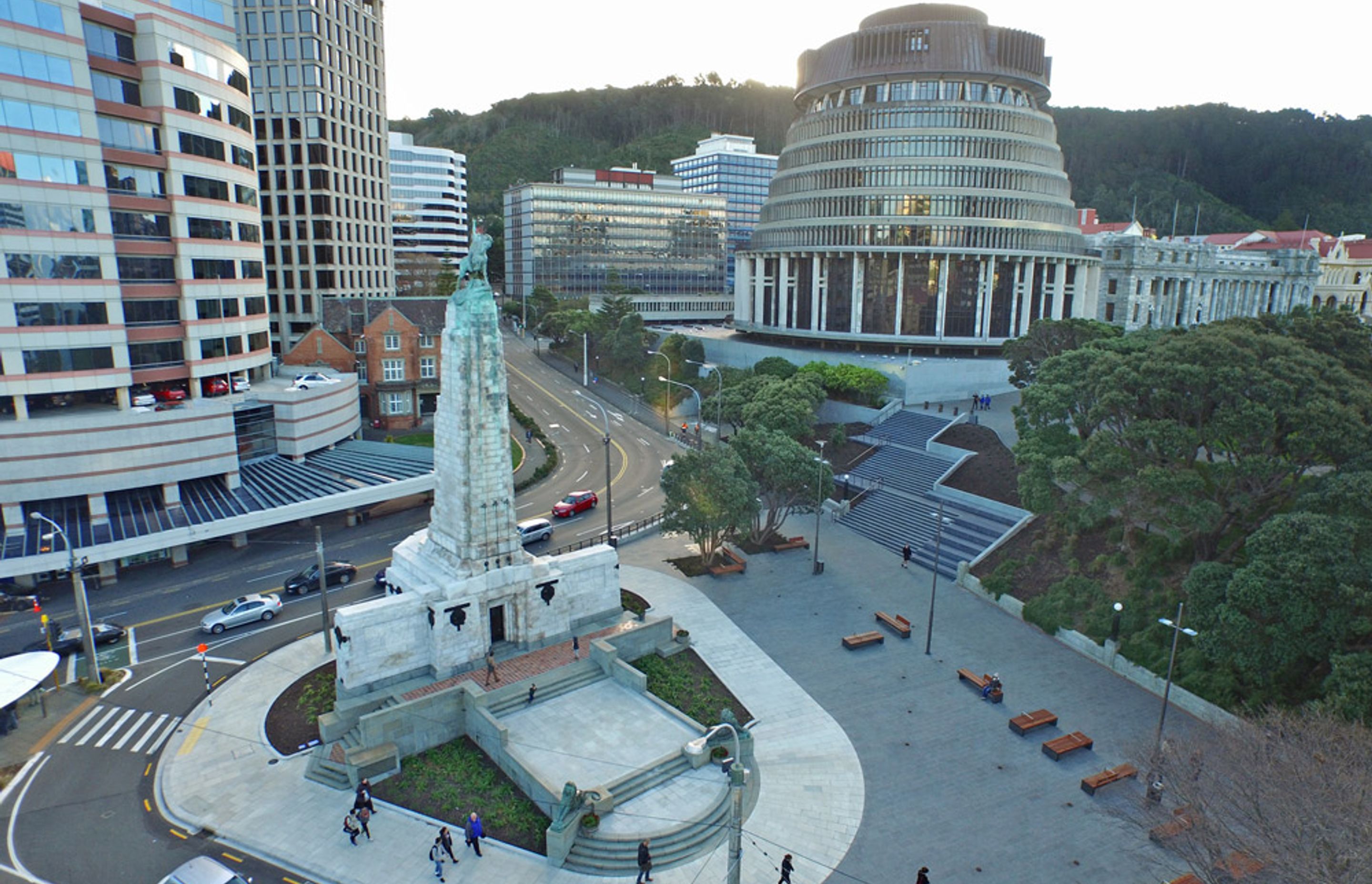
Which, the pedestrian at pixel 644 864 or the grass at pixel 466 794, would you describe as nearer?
the pedestrian at pixel 644 864

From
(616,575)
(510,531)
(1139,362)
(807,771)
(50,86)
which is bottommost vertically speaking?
(807,771)

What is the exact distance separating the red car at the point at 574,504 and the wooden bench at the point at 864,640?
86.0ft

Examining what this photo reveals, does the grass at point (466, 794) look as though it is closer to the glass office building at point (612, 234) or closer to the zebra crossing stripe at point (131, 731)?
the zebra crossing stripe at point (131, 731)

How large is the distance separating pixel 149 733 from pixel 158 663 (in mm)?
6367

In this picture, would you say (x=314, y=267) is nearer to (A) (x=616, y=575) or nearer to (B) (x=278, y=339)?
(B) (x=278, y=339)

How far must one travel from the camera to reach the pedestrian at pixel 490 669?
111 feet

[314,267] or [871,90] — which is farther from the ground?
[871,90]

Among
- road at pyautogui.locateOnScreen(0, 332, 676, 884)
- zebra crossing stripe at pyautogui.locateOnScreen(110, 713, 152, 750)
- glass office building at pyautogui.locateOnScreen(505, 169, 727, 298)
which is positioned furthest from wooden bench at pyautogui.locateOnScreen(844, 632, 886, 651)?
glass office building at pyautogui.locateOnScreen(505, 169, 727, 298)

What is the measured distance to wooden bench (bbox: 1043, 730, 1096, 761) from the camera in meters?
30.9

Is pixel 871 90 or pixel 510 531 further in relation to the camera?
pixel 871 90

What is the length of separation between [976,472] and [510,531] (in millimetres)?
39056

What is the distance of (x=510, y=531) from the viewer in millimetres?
36156

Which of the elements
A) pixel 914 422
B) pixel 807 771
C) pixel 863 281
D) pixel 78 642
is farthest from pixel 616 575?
pixel 863 281

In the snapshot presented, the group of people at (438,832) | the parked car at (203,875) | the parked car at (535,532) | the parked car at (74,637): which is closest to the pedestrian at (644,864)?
the group of people at (438,832)
